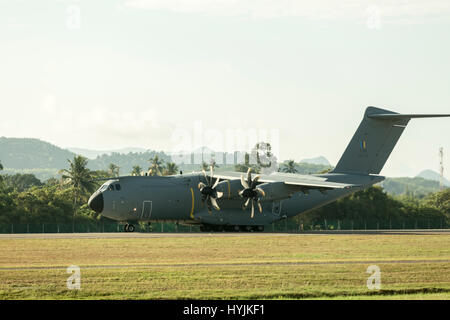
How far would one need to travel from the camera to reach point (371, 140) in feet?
199

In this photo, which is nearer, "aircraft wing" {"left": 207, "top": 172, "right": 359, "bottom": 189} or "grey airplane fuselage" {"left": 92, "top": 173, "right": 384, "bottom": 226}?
"aircraft wing" {"left": 207, "top": 172, "right": 359, "bottom": 189}

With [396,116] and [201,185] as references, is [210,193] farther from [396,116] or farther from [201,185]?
[396,116]

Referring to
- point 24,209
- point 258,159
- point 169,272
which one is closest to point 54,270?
point 169,272

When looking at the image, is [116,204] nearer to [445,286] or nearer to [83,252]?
[83,252]

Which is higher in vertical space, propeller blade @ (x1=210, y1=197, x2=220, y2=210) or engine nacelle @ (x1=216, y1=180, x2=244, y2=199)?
engine nacelle @ (x1=216, y1=180, x2=244, y2=199)

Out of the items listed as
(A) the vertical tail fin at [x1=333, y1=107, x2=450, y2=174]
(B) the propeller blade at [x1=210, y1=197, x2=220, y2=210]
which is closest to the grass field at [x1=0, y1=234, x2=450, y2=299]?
(B) the propeller blade at [x1=210, y1=197, x2=220, y2=210]

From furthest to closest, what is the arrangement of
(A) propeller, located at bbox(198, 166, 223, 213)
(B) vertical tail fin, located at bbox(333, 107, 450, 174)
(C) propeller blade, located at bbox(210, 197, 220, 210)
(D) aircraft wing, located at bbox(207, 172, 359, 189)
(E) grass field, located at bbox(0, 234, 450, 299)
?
(B) vertical tail fin, located at bbox(333, 107, 450, 174) → (A) propeller, located at bbox(198, 166, 223, 213) → (C) propeller blade, located at bbox(210, 197, 220, 210) → (D) aircraft wing, located at bbox(207, 172, 359, 189) → (E) grass field, located at bbox(0, 234, 450, 299)

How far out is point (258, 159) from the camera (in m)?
95.9

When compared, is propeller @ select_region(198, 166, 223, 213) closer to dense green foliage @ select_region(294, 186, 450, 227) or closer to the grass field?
the grass field

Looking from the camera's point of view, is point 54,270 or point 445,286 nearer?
point 445,286

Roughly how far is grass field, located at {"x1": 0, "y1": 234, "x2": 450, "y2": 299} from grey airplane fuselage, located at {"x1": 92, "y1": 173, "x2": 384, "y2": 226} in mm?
10044

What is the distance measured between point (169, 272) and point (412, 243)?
2098 centimetres

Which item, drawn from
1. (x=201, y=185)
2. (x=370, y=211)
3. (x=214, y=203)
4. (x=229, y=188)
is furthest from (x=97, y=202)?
(x=370, y=211)

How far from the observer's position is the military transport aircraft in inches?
2076
